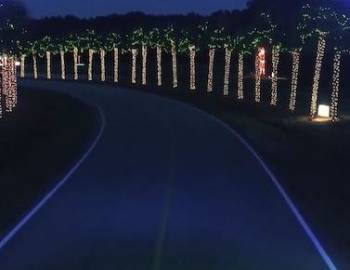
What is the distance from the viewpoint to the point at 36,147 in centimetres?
3519

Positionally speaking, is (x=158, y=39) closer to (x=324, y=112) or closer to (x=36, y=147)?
(x=324, y=112)

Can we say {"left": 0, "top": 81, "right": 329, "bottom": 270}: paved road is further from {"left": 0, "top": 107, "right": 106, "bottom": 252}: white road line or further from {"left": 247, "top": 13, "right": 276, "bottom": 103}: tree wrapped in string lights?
{"left": 247, "top": 13, "right": 276, "bottom": 103}: tree wrapped in string lights

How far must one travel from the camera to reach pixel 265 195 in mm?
20594

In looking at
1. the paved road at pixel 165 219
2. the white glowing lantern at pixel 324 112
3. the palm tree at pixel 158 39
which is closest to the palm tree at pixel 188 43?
the palm tree at pixel 158 39

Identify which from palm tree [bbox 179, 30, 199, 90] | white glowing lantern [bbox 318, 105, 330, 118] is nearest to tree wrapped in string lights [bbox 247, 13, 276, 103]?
white glowing lantern [bbox 318, 105, 330, 118]

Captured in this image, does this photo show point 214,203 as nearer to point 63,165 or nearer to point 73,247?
point 73,247

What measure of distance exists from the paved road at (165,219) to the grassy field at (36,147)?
0.81 meters

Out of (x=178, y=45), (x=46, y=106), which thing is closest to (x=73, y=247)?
(x=46, y=106)

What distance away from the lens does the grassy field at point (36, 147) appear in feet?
69.5

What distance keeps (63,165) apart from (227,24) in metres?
53.3

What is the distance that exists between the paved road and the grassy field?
0.81 metres

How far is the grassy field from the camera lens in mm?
21178

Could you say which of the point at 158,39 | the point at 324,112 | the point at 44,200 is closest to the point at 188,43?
the point at 158,39

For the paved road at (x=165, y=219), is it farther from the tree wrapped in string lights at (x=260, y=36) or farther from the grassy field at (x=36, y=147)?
the tree wrapped in string lights at (x=260, y=36)
